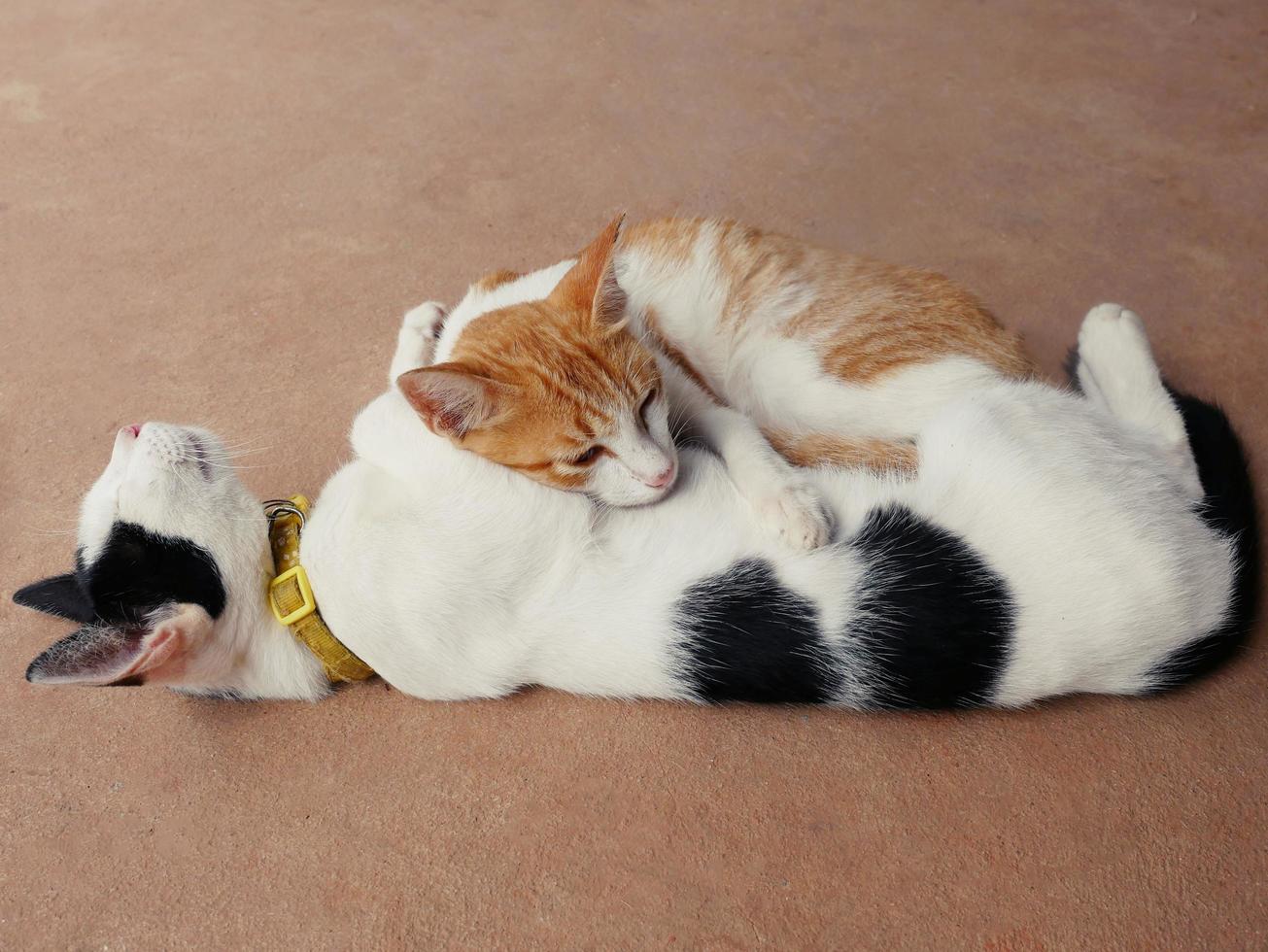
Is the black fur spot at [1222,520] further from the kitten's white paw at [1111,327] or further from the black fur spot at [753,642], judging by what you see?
the black fur spot at [753,642]

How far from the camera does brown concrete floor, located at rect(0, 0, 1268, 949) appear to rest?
58.5 inches

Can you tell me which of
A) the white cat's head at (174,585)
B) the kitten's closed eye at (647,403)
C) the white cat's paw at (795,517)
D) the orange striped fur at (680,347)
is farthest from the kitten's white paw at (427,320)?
the white cat's paw at (795,517)

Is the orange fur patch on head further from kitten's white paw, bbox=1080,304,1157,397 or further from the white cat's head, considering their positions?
kitten's white paw, bbox=1080,304,1157,397

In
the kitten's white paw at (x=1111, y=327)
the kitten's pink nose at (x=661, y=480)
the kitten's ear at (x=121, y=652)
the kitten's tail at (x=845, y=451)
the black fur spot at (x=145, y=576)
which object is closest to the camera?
the kitten's ear at (x=121, y=652)

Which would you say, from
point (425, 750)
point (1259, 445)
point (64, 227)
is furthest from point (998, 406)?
point (64, 227)

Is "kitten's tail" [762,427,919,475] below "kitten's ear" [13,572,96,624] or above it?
above

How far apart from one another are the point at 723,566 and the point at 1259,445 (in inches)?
50.4

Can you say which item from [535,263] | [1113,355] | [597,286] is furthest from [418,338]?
[1113,355]

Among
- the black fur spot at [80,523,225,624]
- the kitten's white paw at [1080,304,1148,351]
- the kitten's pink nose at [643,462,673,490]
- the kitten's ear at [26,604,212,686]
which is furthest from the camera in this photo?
the kitten's white paw at [1080,304,1148,351]

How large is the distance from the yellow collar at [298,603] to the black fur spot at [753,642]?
0.60 meters

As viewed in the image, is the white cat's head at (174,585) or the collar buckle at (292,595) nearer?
the white cat's head at (174,585)

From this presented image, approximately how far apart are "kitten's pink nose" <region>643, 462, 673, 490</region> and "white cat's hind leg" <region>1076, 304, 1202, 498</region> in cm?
88

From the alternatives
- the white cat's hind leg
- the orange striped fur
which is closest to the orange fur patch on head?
the orange striped fur

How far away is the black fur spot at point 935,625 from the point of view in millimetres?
1441
